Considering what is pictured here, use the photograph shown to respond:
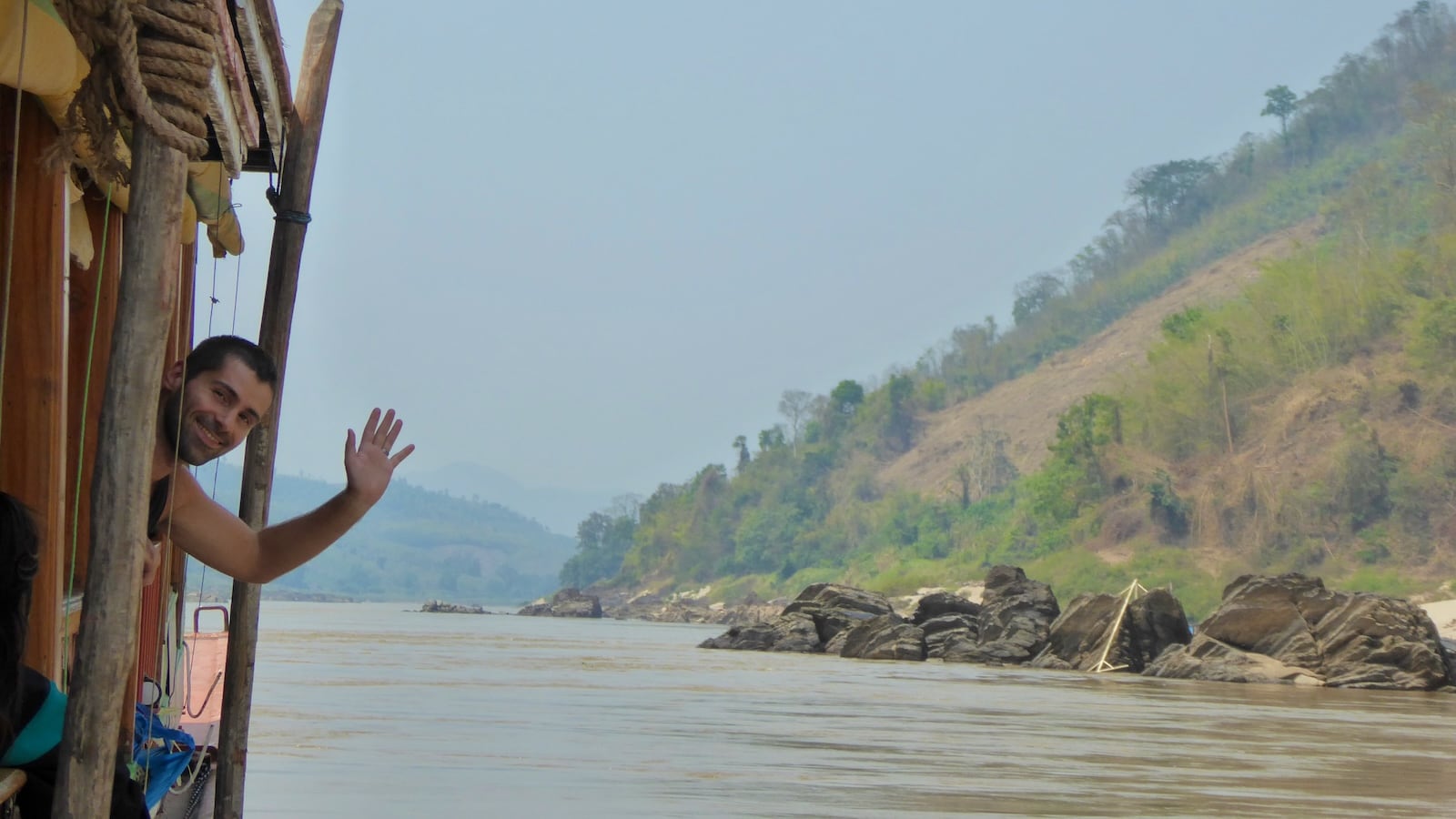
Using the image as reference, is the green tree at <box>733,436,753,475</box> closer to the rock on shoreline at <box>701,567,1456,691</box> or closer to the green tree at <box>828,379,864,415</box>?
the green tree at <box>828,379,864,415</box>

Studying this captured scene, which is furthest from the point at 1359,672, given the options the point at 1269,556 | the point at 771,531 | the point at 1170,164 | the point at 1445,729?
the point at 1170,164

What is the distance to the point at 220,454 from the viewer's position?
3736mm

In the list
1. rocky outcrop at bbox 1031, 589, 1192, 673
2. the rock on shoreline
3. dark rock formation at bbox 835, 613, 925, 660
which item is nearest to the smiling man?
the rock on shoreline

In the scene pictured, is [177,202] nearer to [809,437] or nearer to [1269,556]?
[1269,556]

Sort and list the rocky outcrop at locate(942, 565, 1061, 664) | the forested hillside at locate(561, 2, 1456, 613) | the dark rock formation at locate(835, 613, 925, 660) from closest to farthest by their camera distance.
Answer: the rocky outcrop at locate(942, 565, 1061, 664), the dark rock formation at locate(835, 613, 925, 660), the forested hillside at locate(561, 2, 1456, 613)

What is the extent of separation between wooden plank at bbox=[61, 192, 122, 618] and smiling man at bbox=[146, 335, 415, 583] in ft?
5.56

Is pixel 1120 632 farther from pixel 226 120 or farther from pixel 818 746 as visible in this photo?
pixel 226 120

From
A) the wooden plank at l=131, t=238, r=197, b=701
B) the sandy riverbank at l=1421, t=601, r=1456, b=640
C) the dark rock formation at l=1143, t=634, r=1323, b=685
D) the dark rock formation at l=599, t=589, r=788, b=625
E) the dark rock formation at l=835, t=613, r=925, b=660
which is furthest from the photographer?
the dark rock formation at l=599, t=589, r=788, b=625

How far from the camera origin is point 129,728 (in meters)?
5.57

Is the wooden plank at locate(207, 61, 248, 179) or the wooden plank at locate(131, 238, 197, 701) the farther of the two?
the wooden plank at locate(131, 238, 197, 701)

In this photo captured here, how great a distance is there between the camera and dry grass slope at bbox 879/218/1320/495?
9644 cm

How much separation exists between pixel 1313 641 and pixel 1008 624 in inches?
363

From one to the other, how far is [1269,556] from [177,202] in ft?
191

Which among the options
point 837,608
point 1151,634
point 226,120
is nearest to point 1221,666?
point 1151,634
